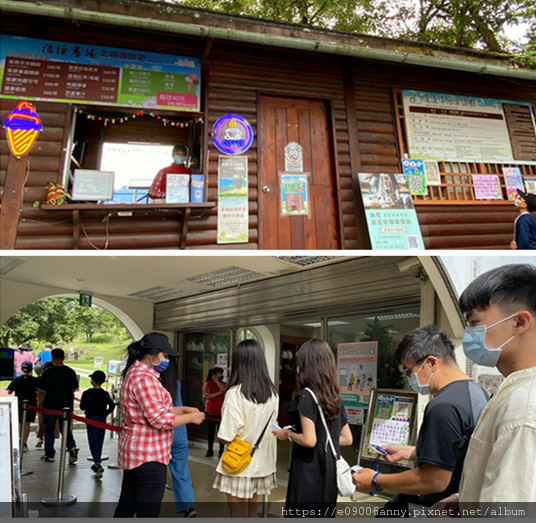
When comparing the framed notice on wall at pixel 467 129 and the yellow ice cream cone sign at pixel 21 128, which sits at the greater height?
the framed notice on wall at pixel 467 129

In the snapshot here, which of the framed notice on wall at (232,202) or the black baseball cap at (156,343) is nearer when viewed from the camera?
the black baseball cap at (156,343)

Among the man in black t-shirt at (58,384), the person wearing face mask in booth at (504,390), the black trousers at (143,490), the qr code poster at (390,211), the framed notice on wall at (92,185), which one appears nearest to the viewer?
the person wearing face mask in booth at (504,390)

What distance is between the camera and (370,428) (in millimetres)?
4746

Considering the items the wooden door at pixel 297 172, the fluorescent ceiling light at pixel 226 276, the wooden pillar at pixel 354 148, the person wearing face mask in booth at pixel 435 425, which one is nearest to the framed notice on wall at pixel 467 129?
the wooden pillar at pixel 354 148

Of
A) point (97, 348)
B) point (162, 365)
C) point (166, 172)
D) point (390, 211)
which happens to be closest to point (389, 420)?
point (162, 365)

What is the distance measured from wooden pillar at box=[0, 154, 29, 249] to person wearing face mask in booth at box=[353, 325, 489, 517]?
174 inches

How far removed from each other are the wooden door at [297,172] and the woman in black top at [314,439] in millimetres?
2938

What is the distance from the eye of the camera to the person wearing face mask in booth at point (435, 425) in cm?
187

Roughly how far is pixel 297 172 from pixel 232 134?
913mm

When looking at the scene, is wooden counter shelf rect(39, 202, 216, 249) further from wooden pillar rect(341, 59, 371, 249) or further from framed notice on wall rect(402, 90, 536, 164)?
framed notice on wall rect(402, 90, 536, 164)

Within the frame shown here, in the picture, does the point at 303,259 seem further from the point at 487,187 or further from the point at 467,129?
the point at 467,129

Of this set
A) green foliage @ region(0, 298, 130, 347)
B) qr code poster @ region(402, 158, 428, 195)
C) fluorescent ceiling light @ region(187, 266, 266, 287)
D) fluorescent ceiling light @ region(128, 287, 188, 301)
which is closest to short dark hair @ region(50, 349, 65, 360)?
fluorescent ceiling light @ region(128, 287, 188, 301)

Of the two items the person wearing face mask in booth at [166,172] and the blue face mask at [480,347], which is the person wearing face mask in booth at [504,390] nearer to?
the blue face mask at [480,347]

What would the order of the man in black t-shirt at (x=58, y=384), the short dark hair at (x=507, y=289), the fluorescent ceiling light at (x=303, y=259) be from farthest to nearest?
the man in black t-shirt at (x=58, y=384) < the fluorescent ceiling light at (x=303, y=259) < the short dark hair at (x=507, y=289)
